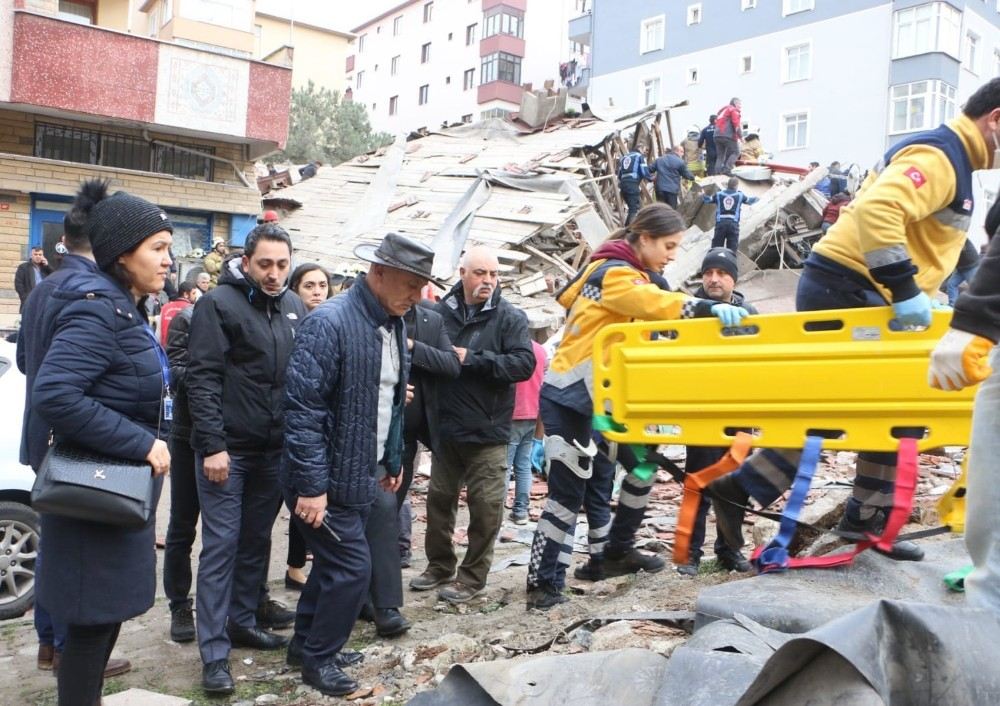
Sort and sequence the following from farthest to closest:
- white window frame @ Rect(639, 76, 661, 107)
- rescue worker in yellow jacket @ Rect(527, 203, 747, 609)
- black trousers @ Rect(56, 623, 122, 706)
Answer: white window frame @ Rect(639, 76, 661, 107)
rescue worker in yellow jacket @ Rect(527, 203, 747, 609)
black trousers @ Rect(56, 623, 122, 706)

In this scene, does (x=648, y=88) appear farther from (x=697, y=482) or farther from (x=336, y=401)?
(x=336, y=401)

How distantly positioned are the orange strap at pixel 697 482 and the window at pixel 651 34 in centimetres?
4018

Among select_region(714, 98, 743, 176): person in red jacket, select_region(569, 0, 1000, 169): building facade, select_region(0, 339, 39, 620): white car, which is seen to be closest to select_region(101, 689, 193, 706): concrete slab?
select_region(0, 339, 39, 620): white car

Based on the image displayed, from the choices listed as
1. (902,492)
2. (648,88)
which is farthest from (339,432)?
(648,88)

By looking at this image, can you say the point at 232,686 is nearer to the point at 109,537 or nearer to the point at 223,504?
the point at 223,504

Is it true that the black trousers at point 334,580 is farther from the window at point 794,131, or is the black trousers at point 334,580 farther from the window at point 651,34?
the window at point 651,34

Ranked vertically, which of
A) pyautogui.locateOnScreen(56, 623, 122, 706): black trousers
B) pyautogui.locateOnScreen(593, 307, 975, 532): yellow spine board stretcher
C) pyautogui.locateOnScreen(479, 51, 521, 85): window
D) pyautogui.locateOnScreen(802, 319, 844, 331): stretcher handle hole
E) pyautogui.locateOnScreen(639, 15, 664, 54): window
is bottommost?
pyautogui.locateOnScreen(56, 623, 122, 706): black trousers

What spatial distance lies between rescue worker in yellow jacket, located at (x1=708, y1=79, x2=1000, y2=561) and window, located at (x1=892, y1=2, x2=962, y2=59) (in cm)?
3207

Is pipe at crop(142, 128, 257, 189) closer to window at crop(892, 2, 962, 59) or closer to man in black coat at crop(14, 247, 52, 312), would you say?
man in black coat at crop(14, 247, 52, 312)

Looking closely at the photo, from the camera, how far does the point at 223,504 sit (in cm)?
416

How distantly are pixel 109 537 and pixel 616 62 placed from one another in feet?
142

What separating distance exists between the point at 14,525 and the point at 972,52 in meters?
38.1

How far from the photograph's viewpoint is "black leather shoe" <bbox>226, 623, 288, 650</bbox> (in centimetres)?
445

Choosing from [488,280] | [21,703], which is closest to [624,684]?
[21,703]
